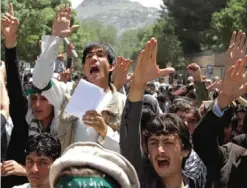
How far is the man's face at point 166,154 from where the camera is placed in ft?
9.86

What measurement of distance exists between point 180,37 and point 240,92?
186ft

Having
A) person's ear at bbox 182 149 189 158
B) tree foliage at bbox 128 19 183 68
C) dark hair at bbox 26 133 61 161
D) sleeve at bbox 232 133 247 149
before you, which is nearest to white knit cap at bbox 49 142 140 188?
person's ear at bbox 182 149 189 158

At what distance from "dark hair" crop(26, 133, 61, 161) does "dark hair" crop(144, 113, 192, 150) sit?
1.88 ft

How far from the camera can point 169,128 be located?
308 cm

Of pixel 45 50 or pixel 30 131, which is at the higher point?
pixel 45 50

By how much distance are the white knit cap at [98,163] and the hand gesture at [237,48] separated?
240 cm

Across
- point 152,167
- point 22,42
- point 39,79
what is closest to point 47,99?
point 39,79

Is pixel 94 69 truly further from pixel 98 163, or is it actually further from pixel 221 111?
pixel 98 163

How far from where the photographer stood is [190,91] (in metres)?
8.20

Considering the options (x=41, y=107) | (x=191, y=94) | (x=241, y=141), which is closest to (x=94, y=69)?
(x=41, y=107)

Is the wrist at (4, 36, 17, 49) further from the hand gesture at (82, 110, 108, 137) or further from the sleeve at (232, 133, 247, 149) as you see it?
the sleeve at (232, 133, 247, 149)

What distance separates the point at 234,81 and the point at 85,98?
2.73 ft

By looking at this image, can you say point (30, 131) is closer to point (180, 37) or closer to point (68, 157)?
point (68, 157)

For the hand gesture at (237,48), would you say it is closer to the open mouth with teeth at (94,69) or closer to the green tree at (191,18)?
the open mouth with teeth at (94,69)
